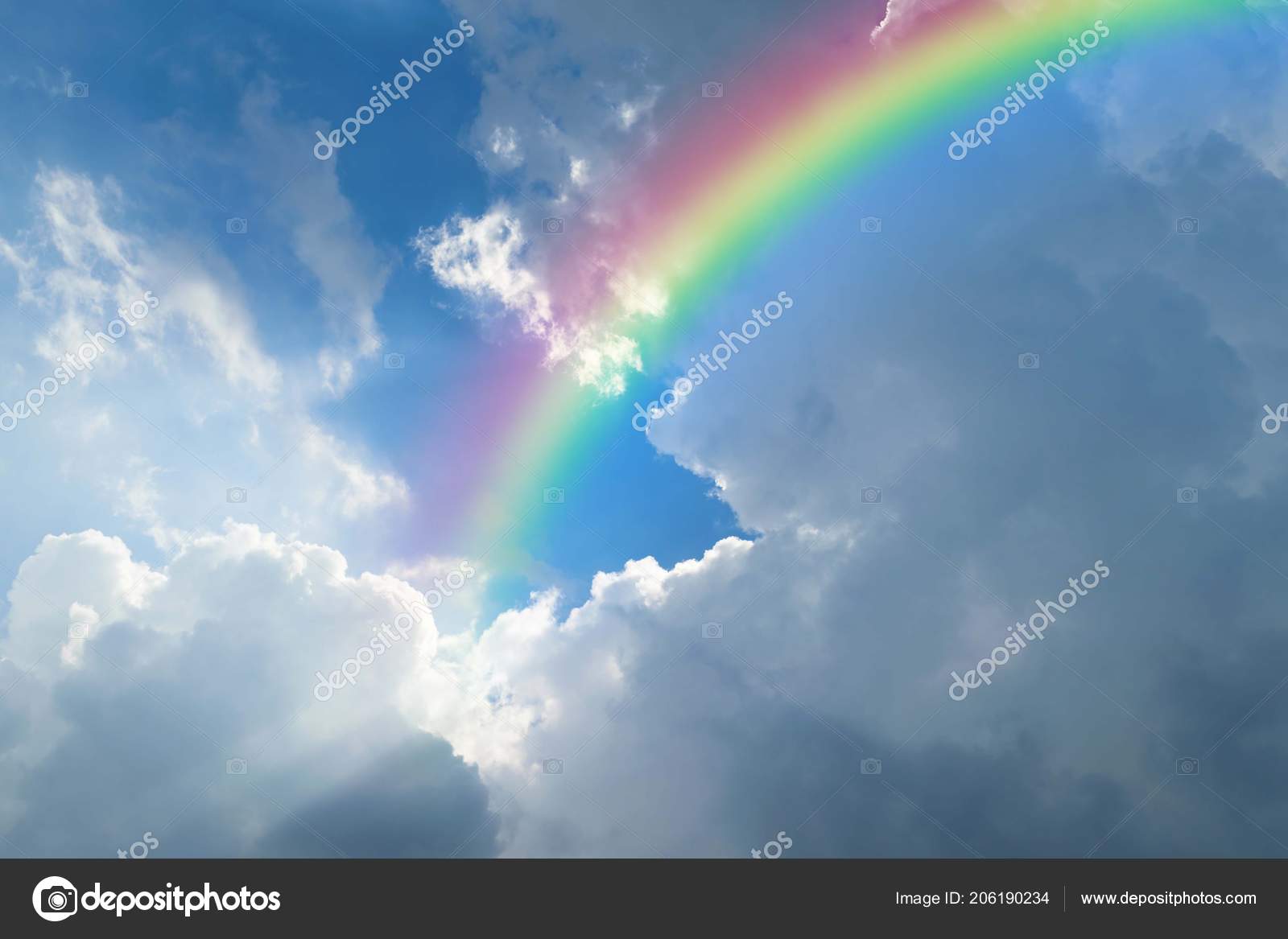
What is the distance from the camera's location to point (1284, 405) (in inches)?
1986
